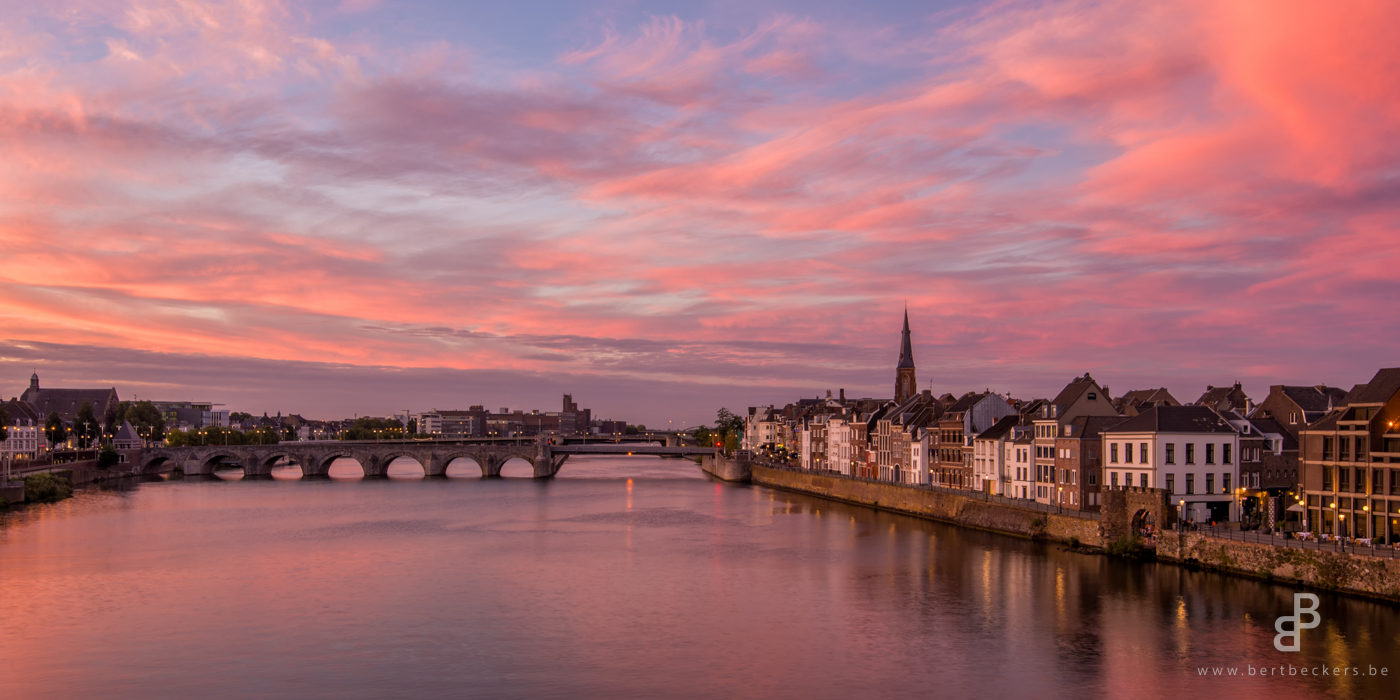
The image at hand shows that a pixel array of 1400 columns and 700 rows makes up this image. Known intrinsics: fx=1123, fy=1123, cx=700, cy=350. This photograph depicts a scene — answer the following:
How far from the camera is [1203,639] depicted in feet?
143

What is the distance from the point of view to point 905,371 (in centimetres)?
15688

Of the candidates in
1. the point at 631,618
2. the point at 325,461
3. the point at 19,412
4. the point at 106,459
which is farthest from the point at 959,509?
the point at 19,412

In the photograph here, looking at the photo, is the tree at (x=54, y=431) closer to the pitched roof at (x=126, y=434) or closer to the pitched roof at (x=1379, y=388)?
the pitched roof at (x=126, y=434)

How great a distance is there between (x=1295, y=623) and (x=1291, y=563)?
788 centimetres

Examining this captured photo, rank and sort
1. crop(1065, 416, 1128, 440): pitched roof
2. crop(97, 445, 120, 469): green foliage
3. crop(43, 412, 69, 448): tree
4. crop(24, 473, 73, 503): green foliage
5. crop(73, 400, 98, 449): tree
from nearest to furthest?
crop(1065, 416, 1128, 440): pitched roof, crop(24, 473, 73, 503): green foliage, crop(97, 445, 120, 469): green foliage, crop(43, 412, 69, 448): tree, crop(73, 400, 98, 449): tree

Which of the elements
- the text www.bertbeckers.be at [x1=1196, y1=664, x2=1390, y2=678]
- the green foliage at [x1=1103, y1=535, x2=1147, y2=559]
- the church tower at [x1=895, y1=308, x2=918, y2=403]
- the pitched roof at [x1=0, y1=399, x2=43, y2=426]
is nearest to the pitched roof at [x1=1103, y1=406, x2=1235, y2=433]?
the green foliage at [x1=1103, y1=535, x2=1147, y2=559]

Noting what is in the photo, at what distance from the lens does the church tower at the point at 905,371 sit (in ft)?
507

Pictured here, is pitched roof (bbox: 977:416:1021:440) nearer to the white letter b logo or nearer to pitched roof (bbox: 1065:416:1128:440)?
pitched roof (bbox: 1065:416:1128:440)

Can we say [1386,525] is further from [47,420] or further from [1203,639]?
[47,420]

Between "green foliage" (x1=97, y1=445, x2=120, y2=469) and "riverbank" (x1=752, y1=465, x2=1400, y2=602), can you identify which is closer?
"riverbank" (x1=752, y1=465, x2=1400, y2=602)

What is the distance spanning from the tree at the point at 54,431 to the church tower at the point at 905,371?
127m

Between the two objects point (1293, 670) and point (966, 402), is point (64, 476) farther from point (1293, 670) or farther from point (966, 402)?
point (1293, 670)

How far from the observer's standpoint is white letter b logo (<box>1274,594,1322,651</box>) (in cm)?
4222

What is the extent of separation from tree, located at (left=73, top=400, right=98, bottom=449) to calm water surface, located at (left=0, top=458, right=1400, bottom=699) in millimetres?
109859
